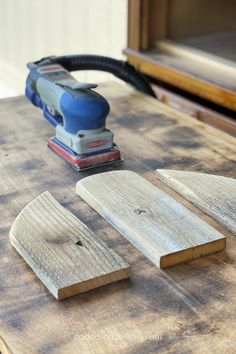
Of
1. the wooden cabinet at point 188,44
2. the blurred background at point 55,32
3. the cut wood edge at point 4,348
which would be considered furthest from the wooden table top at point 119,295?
the blurred background at point 55,32

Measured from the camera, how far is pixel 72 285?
33.2 inches

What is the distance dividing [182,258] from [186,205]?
0.19 metres

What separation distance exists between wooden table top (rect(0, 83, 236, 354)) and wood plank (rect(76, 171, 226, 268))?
0.05 feet

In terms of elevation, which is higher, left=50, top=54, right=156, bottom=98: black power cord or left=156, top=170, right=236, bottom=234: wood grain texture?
left=50, top=54, right=156, bottom=98: black power cord

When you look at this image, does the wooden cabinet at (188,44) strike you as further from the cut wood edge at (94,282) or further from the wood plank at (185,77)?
the cut wood edge at (94,282)

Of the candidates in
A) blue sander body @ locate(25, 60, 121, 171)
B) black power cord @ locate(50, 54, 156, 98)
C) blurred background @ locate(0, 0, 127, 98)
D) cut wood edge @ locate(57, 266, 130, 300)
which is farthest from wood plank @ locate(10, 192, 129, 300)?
blurred background @ locate(0, 0, 127, 98)

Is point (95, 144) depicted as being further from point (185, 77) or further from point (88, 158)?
point (185, 77)

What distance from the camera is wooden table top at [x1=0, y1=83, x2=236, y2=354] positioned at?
0.76 m

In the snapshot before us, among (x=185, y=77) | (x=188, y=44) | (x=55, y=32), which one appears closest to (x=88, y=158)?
(x=185, y=77)

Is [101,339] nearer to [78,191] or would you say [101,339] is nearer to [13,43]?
[78,191]

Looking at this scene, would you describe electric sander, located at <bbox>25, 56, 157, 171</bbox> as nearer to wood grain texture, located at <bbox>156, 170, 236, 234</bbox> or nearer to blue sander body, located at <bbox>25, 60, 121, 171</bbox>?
blue sander body, located at <bbox>25, 60, 121, 171</bbox>

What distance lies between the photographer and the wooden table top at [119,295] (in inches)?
30.0

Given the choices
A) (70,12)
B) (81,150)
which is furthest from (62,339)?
(70,12)

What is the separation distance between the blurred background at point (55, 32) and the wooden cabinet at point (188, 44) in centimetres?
7
